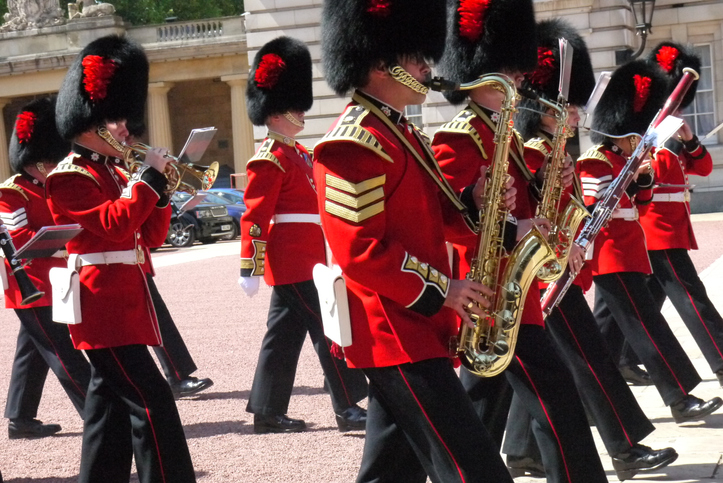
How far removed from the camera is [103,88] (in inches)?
164

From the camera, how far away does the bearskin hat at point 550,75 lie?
15.0 feet

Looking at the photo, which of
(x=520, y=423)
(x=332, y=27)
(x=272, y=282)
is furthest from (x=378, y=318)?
(x=272, y=282)

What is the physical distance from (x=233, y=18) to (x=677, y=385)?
25039 mm

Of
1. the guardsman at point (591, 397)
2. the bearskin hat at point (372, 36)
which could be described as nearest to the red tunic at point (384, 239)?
the bearskin hat at point (372, 36)

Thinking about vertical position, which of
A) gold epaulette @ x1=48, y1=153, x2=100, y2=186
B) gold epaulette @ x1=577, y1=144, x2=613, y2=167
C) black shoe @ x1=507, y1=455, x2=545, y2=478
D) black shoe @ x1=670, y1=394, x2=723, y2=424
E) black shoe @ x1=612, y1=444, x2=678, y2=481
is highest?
gold epaulette @ x1=48, y1=153, x2=100, y2=186

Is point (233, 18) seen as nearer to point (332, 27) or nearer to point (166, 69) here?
point (166, 69)

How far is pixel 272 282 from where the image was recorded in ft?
17.7

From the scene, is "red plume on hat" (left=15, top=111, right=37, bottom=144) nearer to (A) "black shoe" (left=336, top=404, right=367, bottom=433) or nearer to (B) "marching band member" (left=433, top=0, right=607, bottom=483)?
(A) "black shoe" (left=336, top=404, right=367, bottom=433)

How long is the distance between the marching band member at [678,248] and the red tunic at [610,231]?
531 mm

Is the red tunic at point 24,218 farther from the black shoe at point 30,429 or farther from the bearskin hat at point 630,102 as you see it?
the bearskin hat at point 630,102

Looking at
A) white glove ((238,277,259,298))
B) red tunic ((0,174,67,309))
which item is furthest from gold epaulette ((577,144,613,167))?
red tunic ((0,174,67,309))

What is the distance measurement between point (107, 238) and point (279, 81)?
7.94ft

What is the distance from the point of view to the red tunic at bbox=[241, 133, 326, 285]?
5.30 meters

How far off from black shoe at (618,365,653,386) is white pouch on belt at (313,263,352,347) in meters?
3.50
